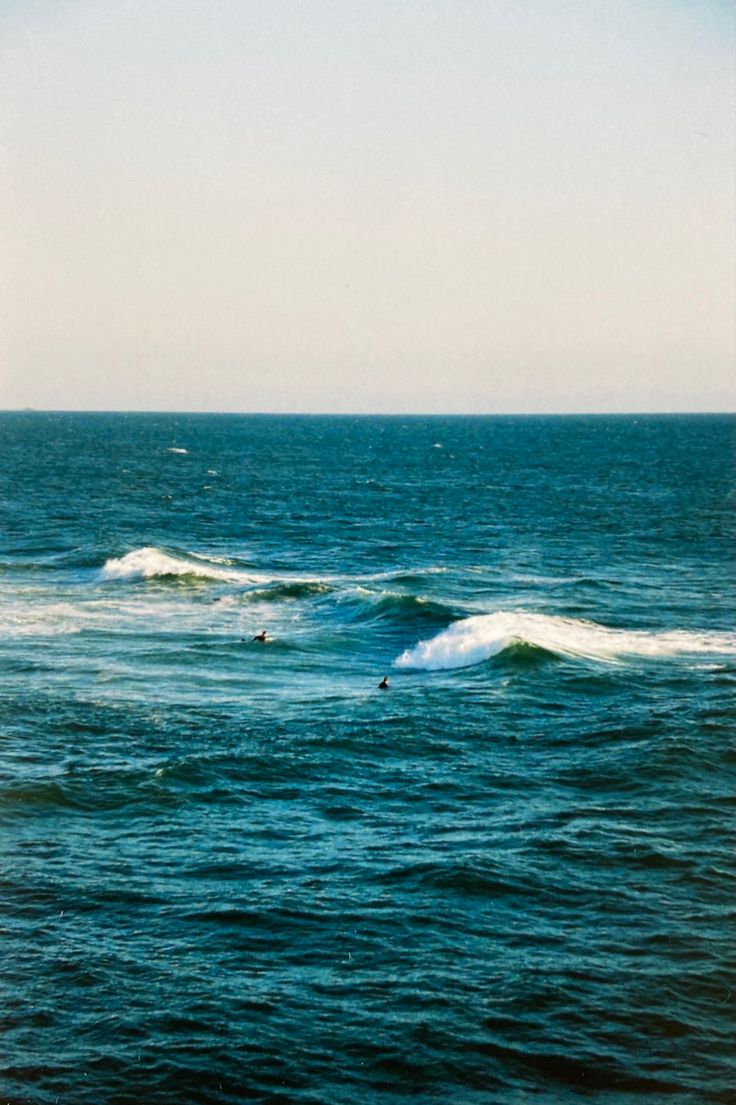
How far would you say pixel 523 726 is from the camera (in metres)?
37.4

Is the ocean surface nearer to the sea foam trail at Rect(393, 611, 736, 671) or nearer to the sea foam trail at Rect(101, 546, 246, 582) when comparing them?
the sea foam trail at Rect(393, 611, 736, 671)

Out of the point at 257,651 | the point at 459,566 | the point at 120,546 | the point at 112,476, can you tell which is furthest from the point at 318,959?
the point at 112,476

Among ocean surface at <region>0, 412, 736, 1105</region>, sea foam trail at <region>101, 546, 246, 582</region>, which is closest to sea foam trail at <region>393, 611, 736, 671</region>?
ocean surface at <region>0, 412, 736, 1105</region>

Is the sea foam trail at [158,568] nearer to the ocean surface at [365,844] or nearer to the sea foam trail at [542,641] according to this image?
the ocean surface at [365,844]

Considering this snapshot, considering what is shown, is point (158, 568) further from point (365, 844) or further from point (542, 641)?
point (365, 844)

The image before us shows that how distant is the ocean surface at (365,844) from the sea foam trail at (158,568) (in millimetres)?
2195

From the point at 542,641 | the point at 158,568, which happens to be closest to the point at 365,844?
the point at 542,641

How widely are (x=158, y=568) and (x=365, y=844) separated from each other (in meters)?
41.1

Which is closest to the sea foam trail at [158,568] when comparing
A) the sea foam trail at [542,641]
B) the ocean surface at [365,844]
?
the ocean surface at [365,844]

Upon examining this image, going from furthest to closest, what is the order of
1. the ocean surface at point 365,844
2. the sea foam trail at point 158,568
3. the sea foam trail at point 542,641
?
Result: the sea foam trail at point 158,568 → the sea foam trail at point 542,641 → the ocean surface at point 365,844

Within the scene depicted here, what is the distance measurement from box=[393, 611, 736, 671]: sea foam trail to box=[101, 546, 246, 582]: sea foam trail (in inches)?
737

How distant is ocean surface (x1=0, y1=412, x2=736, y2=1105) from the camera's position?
1994 cm

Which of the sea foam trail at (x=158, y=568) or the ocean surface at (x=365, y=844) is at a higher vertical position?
the sea foam trail at (x=158, y=568)

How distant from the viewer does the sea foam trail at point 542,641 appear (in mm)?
46688
